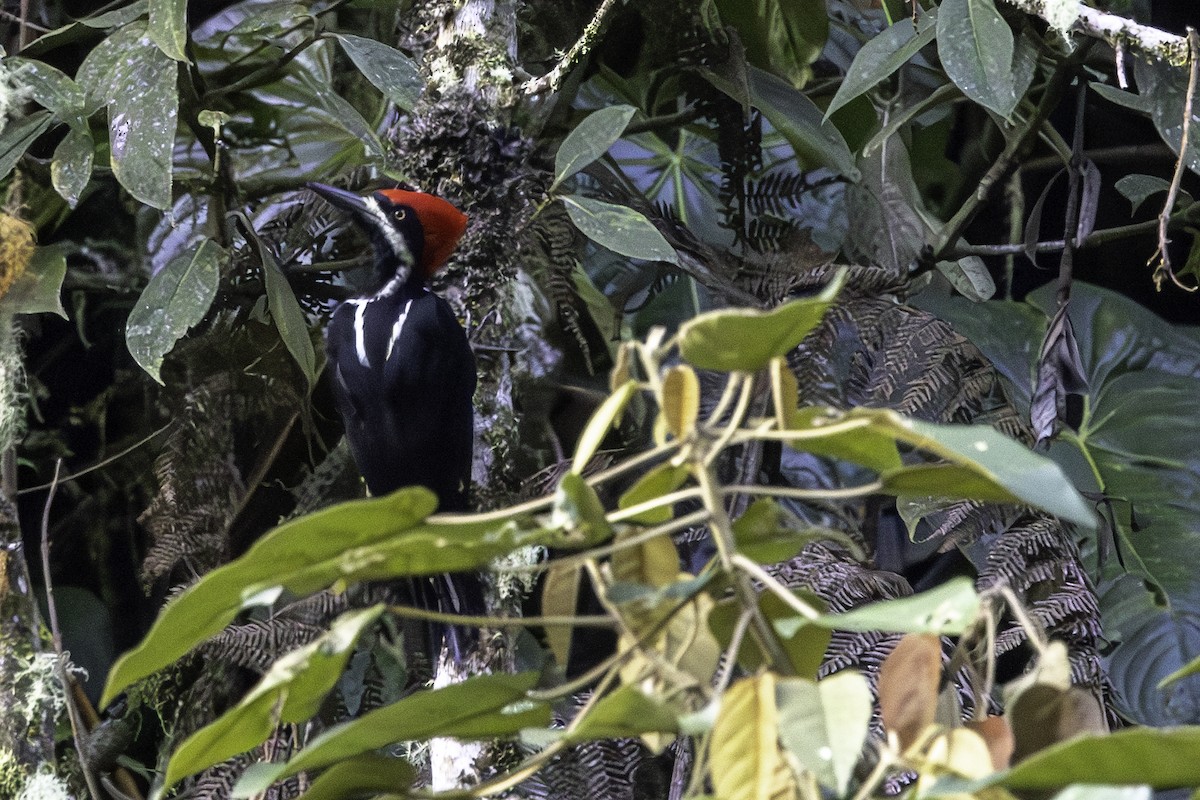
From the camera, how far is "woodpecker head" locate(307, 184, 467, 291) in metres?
1.63

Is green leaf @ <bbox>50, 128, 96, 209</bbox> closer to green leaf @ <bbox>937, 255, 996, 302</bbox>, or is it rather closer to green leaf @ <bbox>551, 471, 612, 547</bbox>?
green leaf @ <bbox>551, 471, 612, 547</bbox>

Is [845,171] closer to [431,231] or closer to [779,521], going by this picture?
[431,231]

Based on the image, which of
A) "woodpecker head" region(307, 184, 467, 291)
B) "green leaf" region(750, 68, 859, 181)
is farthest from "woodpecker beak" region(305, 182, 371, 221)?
"green leaf" region(750, 68, 859, 181)

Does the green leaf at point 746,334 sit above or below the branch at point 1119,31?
below

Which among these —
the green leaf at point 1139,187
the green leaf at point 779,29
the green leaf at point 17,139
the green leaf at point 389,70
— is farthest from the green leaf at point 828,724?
the green leaf at point 779,29

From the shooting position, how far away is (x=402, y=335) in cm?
167

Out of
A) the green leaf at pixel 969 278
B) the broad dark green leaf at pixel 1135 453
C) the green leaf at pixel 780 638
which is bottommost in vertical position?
the broad dark green leaf at pixel 1135 453

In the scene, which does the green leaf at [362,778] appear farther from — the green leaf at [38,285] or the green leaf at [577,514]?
the green leaf at [38,285]

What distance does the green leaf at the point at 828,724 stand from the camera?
2.09 ft

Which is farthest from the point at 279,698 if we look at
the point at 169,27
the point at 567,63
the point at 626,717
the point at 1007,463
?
the point at 169,27

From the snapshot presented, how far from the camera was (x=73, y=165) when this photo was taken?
1806 mm

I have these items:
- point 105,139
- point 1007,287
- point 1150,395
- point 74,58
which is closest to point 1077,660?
point 1150,395

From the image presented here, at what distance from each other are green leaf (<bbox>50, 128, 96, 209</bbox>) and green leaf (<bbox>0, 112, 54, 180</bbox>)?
6cm

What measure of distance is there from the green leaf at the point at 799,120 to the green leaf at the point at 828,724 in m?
1.59
